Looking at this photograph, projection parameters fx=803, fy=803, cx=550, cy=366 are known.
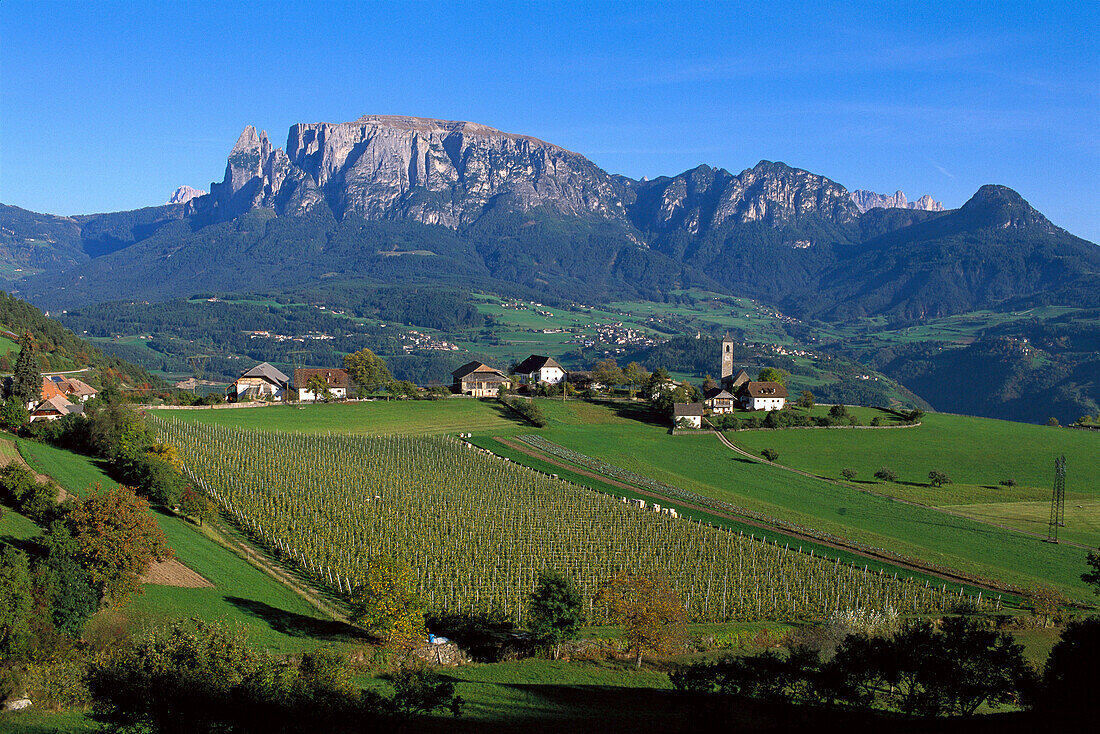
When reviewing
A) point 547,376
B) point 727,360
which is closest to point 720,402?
point 727,360

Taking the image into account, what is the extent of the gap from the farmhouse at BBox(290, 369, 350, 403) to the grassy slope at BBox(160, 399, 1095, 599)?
263 inches

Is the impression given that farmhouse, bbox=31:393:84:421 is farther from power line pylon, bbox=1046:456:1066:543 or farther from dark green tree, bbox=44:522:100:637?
power line pylon, bbox=1046:456:1066:543

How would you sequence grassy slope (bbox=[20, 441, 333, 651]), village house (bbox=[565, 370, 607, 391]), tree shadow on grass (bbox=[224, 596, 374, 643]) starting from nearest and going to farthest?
grassy slope (bbox=[20, 441, 333, 651]), tree shadow on grass (bbox=[224, 596, 374, 643]), village house (bbox=[565, 370, 607, 391])

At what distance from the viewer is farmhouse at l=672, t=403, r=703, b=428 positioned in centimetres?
8050

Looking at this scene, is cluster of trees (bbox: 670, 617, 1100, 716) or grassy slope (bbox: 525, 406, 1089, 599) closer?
cluster of trees (bbox: 670, 617, 1100, 716)

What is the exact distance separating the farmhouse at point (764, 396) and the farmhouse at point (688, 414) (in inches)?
383

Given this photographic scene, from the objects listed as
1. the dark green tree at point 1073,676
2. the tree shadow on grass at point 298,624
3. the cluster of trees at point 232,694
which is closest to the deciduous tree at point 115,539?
the tree shadow on grass at point 298,624

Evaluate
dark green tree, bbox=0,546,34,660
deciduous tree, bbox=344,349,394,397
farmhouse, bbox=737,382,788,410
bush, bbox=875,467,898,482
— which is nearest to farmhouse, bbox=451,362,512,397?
deciduous tree, bbox=344,349,394,397

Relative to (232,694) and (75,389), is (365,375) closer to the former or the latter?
(75,389)

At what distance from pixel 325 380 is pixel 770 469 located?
4841cm

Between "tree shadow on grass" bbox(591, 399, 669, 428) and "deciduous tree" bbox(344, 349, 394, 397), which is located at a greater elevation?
"deciduous tree" bbox(344, 349, 394, 397)

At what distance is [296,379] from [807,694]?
73.5 m

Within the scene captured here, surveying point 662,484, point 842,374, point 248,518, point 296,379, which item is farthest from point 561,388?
point 842,374

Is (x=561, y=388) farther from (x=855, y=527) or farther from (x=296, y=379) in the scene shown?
(x=855, y=527)
